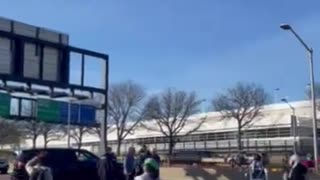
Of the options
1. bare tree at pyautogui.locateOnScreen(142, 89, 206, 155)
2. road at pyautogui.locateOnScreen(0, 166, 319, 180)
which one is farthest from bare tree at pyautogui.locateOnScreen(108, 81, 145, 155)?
road at pyautogui.locateOnScreen(0, 166, 319, 180)

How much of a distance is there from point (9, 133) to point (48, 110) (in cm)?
5203

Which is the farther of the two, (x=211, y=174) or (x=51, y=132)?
(x=51, y=132)

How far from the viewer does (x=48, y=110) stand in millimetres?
43969

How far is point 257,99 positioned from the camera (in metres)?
87.9

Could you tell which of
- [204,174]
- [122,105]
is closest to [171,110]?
[122,105]

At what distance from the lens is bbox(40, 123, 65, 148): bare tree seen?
96000 mm

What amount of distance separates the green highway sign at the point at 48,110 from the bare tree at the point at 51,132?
152 feet

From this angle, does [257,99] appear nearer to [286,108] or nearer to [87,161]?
[286,108]

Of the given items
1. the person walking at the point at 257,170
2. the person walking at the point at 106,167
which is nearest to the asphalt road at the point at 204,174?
the person walking at the point at 257,170

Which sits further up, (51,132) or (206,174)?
(51,132)

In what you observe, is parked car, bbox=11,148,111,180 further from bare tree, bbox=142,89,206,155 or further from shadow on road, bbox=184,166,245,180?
bare tree, bbox=142,89,206,155

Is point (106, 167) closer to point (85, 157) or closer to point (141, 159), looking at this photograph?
point (141, 159)

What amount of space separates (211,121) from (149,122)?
37.4 ft

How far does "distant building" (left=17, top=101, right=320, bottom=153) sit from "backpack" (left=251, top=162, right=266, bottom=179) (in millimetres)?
58885
